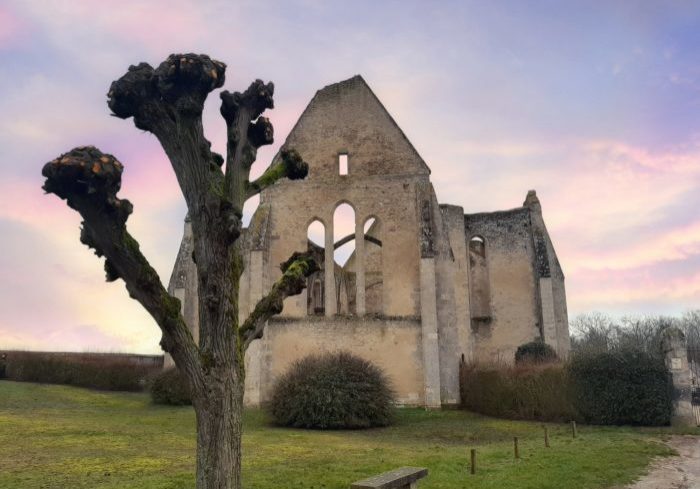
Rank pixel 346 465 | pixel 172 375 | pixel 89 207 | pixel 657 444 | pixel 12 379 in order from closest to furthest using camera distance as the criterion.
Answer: pixel 89 207 → pixel 346 465 → pixel 657 444 → pixel 172 375 → pixel 12 379

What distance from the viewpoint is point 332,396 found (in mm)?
15859

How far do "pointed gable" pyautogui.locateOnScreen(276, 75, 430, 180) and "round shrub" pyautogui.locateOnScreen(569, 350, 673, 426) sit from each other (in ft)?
31.2

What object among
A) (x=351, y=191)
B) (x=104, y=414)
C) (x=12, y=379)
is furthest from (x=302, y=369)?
(x=12, y=379)

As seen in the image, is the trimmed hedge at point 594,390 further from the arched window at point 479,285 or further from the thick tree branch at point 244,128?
the thick tree branch at point 244,128

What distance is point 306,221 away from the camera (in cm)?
2256

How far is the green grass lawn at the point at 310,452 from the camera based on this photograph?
27.9ft

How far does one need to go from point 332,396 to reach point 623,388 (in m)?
7.97

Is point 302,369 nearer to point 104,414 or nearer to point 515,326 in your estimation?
point 104,414

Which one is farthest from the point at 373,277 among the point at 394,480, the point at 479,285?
the point at 394,480

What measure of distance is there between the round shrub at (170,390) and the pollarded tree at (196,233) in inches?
581

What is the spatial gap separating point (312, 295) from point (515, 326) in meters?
10.6

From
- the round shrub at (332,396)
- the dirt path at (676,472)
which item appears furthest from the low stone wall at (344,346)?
the dirt path at (676,472)

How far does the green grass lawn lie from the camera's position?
851 cm

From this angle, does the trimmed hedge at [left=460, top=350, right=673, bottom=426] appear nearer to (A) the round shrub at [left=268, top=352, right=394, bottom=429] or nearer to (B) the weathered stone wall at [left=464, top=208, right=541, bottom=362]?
(A) the round shrub at [left=268, top=352, right=394, bottom=429]
